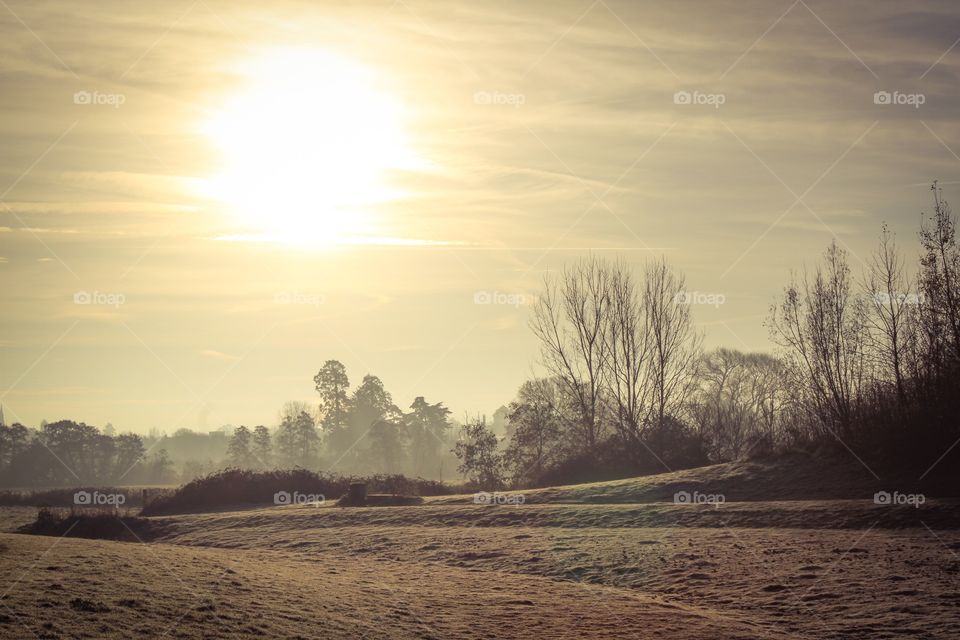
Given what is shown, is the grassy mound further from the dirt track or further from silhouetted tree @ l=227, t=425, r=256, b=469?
silhouetted tree @ l=227, t=425, r=256, b=469

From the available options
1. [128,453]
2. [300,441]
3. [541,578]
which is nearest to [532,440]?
[541,578]

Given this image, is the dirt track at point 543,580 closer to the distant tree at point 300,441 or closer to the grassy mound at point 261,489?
the grassy mound at point 261,489

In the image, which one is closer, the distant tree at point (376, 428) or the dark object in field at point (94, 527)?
the dark object in field at point (94, 527)

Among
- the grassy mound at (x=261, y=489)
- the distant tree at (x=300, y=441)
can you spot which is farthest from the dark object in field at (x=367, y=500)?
the distant tree at (x=300, y=441)

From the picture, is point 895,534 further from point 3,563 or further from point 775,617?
point 3,563

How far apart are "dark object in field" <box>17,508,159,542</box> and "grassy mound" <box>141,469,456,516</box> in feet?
26.4

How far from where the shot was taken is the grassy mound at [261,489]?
1789 inches

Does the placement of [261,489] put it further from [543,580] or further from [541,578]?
[543,580]

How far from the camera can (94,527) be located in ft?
114

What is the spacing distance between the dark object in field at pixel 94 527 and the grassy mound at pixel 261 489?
804 centimetres

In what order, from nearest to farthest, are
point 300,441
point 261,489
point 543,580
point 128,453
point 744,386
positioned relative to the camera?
1. point 543,580
2. point 261,489
3. point 744,386
4. point 300,441
5. point 128,453

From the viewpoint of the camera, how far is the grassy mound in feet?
149

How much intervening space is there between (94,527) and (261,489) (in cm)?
1379

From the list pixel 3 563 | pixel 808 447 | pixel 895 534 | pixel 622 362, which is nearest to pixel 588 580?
pixel 895 534
